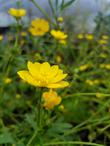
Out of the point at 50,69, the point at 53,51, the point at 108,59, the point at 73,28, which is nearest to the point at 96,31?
the point at 108,59

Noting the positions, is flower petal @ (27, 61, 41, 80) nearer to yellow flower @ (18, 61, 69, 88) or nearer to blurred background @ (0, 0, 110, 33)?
yellow flower @ (18, 61, 69, 88)

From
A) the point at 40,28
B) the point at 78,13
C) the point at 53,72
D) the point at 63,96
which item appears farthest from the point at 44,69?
the point at 78,13

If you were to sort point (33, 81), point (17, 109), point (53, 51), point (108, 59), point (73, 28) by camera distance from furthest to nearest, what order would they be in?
point (73, 28), point (108, 59), point (17, 109), point (53, 51), point (33, 81)

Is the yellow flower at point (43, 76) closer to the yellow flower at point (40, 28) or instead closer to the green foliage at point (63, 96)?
the green foliage at point (63, 96)

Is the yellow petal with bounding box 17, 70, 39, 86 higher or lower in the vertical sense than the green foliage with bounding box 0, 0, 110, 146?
higher

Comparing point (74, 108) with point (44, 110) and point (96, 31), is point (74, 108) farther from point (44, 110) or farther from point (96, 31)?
point (44, 110)

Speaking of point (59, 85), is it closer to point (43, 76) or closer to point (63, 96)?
point (43, 76)

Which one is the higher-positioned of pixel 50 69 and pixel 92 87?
pixel 50 69

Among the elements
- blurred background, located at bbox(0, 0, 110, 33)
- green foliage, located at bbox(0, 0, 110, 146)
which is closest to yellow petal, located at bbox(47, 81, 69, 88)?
green foliage, located at bbox(0, 0, 110, 146)
